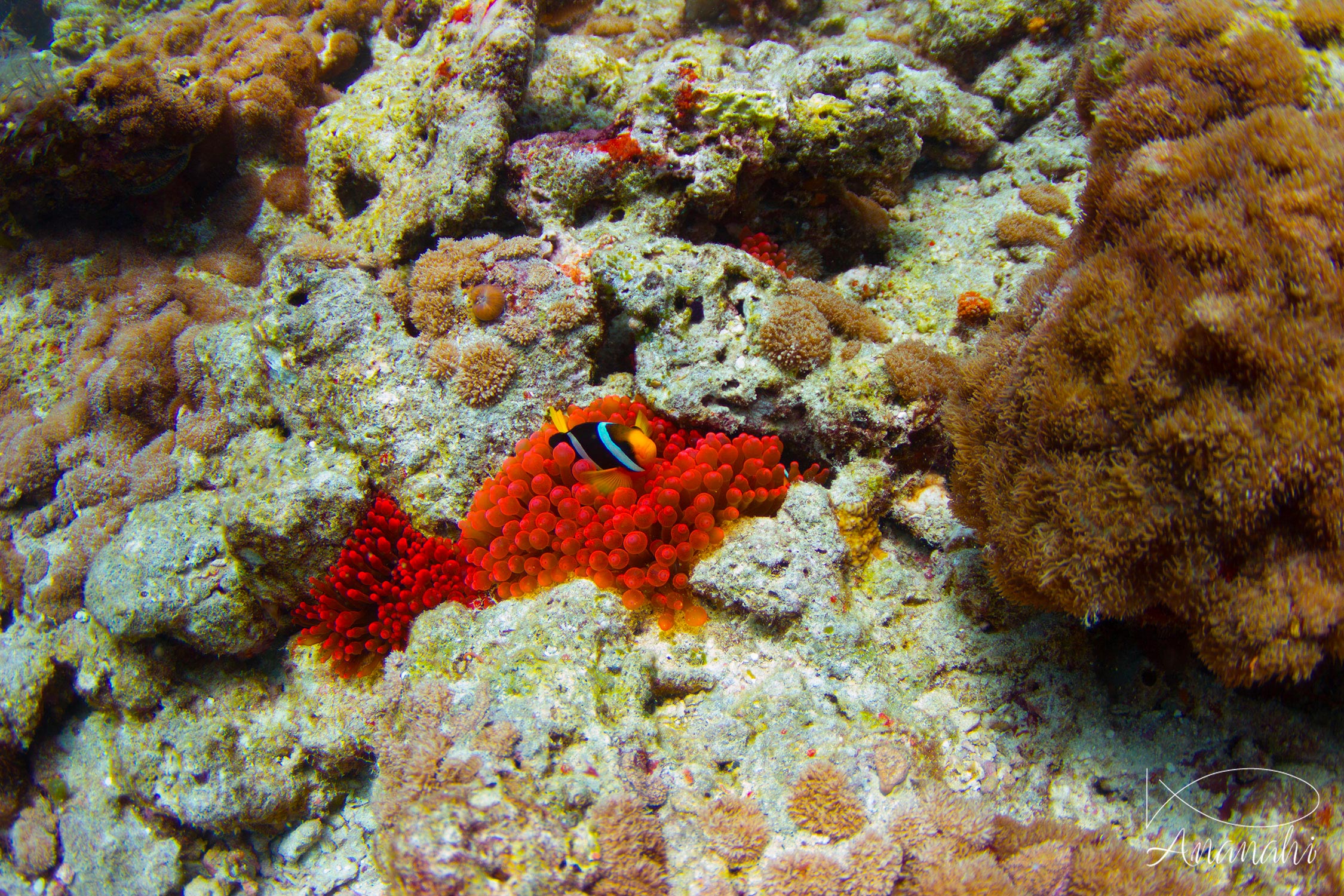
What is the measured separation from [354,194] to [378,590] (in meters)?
4.67

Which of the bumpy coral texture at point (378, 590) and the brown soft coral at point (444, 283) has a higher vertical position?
the brown soft coral at point (444, 283)

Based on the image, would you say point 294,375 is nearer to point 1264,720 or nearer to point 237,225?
point 237,225

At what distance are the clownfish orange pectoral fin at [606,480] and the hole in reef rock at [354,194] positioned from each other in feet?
15.4

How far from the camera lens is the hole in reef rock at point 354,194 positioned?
Result: 20.2 ft

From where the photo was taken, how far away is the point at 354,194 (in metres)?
6.27

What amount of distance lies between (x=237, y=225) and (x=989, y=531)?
25.5ft

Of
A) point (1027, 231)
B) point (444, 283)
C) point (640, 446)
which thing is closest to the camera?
point (640, 446)

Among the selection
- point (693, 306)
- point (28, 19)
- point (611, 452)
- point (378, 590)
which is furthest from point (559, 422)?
point (28, 19)

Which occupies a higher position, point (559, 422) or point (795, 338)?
point (795, 338)

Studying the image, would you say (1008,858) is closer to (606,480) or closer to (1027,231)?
(606,480)

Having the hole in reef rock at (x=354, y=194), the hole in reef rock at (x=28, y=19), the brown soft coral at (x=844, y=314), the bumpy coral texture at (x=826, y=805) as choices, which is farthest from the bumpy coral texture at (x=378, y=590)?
the hole in reef rock at (x=28, y=19)

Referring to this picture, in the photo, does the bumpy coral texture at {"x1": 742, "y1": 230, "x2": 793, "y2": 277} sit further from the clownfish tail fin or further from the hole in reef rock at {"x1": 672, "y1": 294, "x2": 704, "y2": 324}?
the clownfish tail fin

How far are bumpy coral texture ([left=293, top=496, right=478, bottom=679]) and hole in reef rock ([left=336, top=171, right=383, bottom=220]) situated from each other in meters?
3.95

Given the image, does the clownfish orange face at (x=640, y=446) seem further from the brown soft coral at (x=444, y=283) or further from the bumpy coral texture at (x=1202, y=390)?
the brown soft coral at (x=444, y=283)
